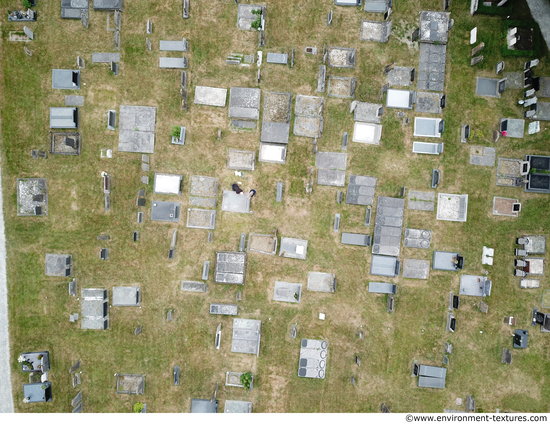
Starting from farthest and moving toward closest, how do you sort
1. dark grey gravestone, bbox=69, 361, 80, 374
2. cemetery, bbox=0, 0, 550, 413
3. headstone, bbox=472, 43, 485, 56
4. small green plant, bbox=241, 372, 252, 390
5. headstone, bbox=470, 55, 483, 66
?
cemetery, bbox=0, 0, 550, 413, small green plant, bbox=241, 372, 252, 390, dark grey gravestone, bbox=69, 361, 80, 374, headstone, bbox=470, 55, 483, 66, headstone, bbox=472, 43, 485, 56

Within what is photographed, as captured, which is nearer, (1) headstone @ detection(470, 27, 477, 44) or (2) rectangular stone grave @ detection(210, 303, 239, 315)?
(1) headstone @ detection(470, 27, 477, 44)

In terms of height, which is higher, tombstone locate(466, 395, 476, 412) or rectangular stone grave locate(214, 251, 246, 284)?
rectangular stone grave locate(214, 251, 246, 284)

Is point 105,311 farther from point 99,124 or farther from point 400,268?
point 400,268

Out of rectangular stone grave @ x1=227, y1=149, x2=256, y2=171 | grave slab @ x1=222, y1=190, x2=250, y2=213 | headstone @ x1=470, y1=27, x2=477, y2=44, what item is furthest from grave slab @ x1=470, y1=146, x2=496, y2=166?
grave slab @ x1=222, y1=190, x2=250, y2=213

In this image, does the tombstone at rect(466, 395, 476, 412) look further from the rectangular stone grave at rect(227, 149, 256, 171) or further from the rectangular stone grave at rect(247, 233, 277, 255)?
the rectangular stone grave at rect(227, 149, 256, 171)

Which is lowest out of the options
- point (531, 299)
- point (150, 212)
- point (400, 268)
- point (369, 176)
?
point (531, 299)

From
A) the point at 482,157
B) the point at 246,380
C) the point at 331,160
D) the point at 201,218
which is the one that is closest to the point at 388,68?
the point at 331,160

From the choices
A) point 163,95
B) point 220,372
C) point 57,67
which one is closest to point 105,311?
point 220,372
